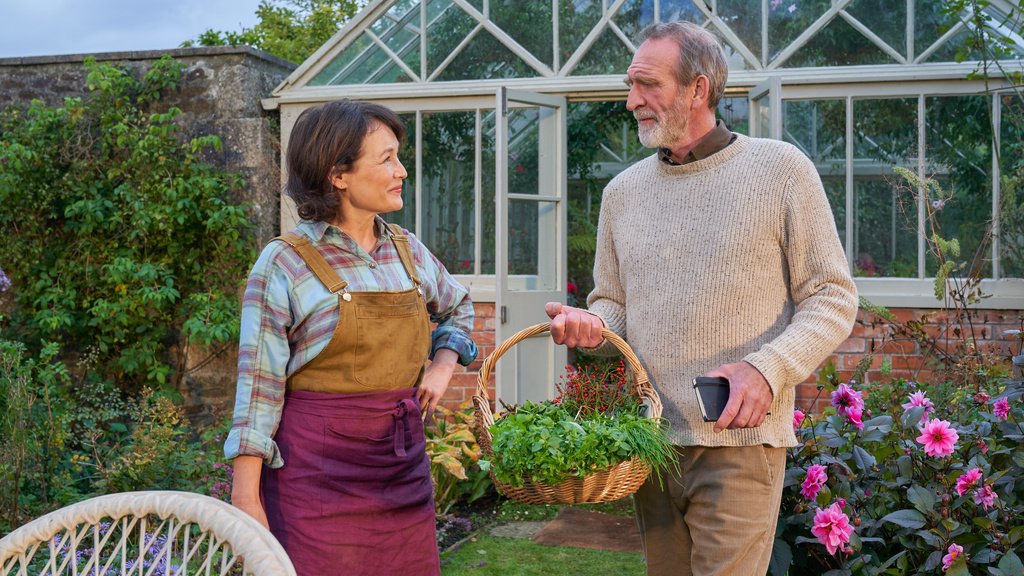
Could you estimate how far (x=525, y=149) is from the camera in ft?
21.7

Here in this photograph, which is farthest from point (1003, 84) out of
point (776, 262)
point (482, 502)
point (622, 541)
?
point (776, 262)

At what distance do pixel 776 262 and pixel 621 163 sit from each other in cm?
719

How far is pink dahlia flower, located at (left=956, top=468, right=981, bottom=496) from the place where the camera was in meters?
2.95

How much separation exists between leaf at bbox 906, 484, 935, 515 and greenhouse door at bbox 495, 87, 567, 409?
3.39m

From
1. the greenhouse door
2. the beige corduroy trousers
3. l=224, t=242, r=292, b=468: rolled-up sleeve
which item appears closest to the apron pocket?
l=224, t=242, r=292, b=468: rolled-up sleeve

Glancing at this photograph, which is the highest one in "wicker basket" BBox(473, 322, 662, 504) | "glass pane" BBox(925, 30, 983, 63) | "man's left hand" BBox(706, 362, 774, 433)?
"glass pane" BBox(925, 30, 983, 63)

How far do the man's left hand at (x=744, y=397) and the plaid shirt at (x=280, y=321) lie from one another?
79 centimetres

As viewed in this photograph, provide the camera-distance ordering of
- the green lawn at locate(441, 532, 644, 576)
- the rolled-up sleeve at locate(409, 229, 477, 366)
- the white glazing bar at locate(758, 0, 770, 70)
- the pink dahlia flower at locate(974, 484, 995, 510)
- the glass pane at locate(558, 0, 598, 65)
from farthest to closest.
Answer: the glass pane at locate(558, 0, 598, 65) → the white glazing bar at locate(758, 0, 770, 70) → the green lawn at locate(441, 532, 644, 576) → the pink dahlia flower at locate(974, 484, 995, 510) → the rolled-up sleeve at locate(409, 229, 477, 366)

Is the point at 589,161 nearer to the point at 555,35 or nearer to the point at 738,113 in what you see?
the point at 738,113

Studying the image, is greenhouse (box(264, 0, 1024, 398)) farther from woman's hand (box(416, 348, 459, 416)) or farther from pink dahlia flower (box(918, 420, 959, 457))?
woman's hand (box(416, 348, 459, 416))

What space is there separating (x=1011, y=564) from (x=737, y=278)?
1.27 metres

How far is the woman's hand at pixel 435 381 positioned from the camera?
8.09ft

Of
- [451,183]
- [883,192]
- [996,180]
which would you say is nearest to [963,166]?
[996,180]

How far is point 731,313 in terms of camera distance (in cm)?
226
